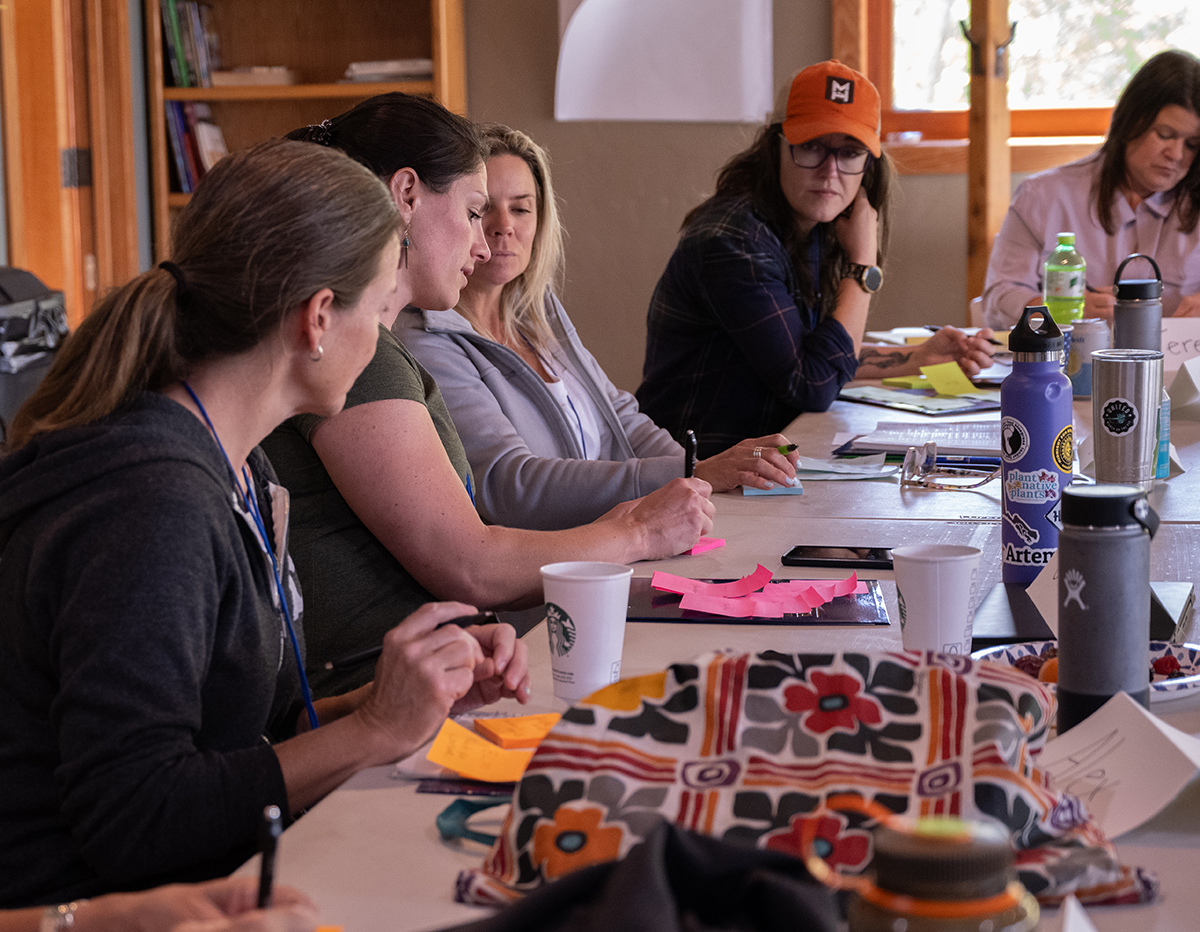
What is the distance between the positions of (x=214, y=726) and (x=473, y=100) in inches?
152

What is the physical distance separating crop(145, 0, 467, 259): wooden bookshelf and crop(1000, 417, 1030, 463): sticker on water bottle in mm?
3225

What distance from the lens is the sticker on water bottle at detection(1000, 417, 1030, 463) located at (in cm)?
128

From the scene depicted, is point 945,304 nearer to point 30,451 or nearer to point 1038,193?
point 1038,193

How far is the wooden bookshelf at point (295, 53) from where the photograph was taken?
4.18m

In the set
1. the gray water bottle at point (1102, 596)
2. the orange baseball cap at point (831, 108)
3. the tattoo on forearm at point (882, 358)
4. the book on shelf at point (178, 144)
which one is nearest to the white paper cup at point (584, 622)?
the gray water bottle at point (1102, 596)

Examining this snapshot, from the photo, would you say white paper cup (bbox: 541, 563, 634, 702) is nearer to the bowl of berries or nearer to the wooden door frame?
the bowl of berries

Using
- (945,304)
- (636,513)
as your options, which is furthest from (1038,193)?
(636,513)

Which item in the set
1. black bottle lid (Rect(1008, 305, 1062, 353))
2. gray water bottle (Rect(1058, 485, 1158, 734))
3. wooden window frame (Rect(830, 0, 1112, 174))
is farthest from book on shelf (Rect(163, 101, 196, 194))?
gray water bottle (Rect(1058, 485, 1158, 734))

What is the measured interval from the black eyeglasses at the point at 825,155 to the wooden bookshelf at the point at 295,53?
6.36 ft

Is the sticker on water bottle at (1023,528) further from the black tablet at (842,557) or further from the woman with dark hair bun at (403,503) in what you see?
the woman with dark hair bun at (403,503)

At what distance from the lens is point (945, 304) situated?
14.0 ft

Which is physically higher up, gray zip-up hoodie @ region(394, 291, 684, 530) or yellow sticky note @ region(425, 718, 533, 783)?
gray zip-up hoodie @ region(394, 291, 684, 530)

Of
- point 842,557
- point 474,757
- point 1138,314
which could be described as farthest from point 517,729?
point 1138,314

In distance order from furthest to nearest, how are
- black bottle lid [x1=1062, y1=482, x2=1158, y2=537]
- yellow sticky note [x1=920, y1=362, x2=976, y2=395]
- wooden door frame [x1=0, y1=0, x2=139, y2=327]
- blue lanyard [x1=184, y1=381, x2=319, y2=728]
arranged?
wooden door frame [x1=0, y1=0, x2=139, y2=327], yellow sticky note [x1=920, y1=362, x2=976, y2=395], blue lanyard [x1=184, y1=381, x2=319, y2=728], black bottle lid [x1=1062, y1=482, x2=1158, y2=537]
